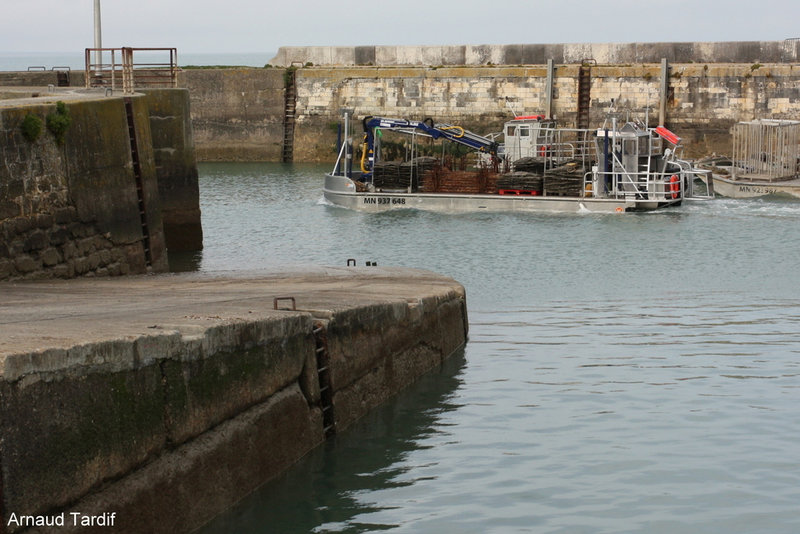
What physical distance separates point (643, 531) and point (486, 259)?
51.2ft

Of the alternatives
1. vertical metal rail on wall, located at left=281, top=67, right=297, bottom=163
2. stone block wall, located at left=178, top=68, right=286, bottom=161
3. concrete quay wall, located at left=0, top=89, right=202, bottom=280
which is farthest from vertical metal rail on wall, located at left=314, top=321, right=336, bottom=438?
stone block wall, located at left=178, top=68, right=286, bottom=161

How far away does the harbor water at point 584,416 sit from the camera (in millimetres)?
7777

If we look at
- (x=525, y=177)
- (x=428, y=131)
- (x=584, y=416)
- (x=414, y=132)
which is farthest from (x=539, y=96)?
(x=584, y=416)

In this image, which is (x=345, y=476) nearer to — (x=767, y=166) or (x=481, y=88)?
(x=767, y=166)

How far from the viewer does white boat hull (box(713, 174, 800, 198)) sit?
1298 inches

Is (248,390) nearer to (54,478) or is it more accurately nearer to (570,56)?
(54,478)

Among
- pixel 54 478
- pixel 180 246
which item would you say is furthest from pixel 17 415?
pixel 180 246

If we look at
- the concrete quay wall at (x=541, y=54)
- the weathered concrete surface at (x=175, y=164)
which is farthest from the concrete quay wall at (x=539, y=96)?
the weathered concrete surface at (x=175, y=164)

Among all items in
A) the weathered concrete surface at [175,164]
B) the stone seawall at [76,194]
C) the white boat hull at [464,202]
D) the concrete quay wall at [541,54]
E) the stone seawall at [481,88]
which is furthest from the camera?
the concrete quay wall at [541,54]

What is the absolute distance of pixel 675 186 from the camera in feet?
106

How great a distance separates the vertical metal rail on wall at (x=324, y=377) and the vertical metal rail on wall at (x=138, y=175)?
763 centimetres

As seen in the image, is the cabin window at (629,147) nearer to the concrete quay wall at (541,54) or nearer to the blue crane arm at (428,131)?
the blue crane arm at (428,131)

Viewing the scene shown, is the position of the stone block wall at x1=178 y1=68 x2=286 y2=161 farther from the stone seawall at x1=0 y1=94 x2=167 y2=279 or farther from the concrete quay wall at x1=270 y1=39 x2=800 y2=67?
the stone seawall at x1=0 y1=94 x2=167 y2=279

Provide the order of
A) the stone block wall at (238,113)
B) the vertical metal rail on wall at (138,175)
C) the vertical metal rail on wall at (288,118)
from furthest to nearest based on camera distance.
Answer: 1. the stone block wall at (238,113)
2. the vertical metal rail on wall at (288,118)
3. the vertical metal rail on wall at (138,175)
